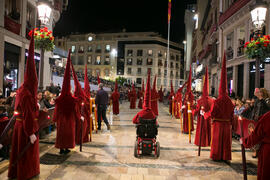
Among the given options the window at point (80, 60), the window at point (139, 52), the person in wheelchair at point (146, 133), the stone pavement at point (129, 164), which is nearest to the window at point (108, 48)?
the window at point (80, 60)

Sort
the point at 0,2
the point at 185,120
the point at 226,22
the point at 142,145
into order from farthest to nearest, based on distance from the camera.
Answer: the point at 226,22 < the point at 0,2 < the point at 185,120 < the point at 142,145

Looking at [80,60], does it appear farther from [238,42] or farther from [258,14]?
[258,14]

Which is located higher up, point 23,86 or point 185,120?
point 23,86

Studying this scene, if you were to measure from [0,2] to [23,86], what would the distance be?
1155 cm

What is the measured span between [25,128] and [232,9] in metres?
17.7

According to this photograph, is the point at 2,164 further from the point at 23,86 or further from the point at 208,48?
the point at 208,48

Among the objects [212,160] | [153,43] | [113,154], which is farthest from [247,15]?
[153,43]

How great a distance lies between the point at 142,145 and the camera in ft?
19.3

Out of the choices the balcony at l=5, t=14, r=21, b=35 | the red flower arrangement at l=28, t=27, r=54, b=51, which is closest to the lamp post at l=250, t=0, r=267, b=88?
the red flower arrangement at l=28, t=27, r=54, b=51

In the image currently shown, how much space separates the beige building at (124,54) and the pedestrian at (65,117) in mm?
57824

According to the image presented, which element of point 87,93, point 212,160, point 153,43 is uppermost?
point 153,43

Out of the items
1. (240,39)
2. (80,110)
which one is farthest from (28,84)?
(240,39)

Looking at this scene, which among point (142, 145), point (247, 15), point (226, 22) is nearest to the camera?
point (142, 145)

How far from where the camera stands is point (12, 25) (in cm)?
1399
